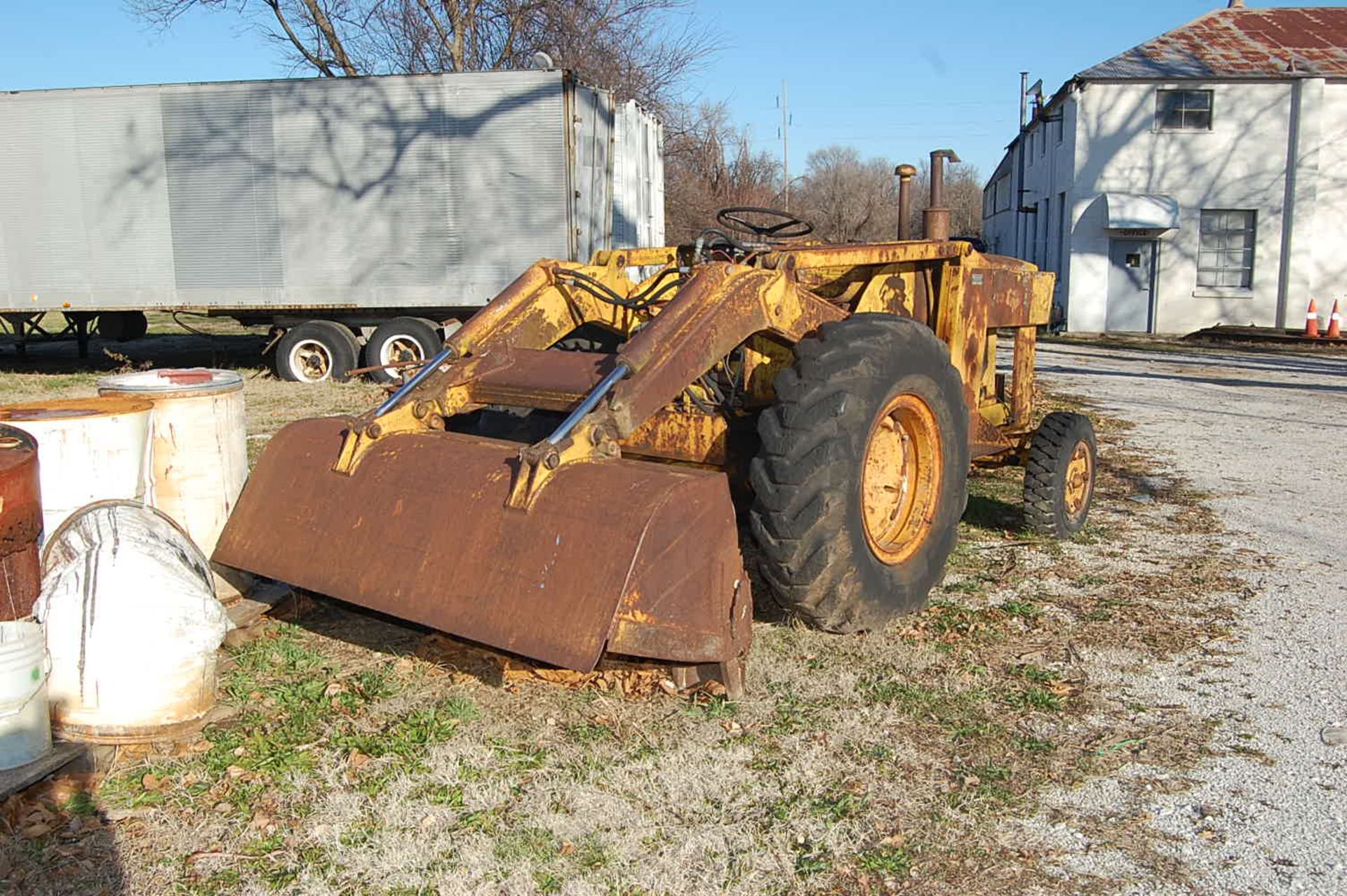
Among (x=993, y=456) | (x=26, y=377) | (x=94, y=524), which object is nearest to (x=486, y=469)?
(x=94, y=524)

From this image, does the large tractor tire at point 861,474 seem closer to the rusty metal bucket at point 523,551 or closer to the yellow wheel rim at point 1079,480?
the rusty metal bucket at point 523,551

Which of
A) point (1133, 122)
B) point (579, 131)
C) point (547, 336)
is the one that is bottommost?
point (547, 336)

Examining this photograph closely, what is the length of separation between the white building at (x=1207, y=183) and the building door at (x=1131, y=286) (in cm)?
3

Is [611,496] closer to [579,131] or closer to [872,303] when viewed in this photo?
[872,303]

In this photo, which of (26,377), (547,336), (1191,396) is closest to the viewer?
(547,336)

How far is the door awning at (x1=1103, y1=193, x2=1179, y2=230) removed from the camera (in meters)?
22.9

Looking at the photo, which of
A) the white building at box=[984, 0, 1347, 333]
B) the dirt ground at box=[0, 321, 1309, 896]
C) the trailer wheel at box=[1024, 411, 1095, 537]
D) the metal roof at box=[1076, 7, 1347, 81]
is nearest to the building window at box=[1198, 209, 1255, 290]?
the white building at box=[984, 0, 1347, 333]

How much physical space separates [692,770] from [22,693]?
2008 millimetres

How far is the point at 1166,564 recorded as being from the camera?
232 inches

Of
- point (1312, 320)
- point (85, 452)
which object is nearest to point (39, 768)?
point (85, 452)

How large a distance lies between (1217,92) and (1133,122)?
5.59ft

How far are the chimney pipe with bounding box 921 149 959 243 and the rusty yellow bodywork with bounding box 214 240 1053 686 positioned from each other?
0.24 m

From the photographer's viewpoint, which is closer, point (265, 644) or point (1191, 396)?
point (265, 644)

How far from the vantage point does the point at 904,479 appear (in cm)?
488
